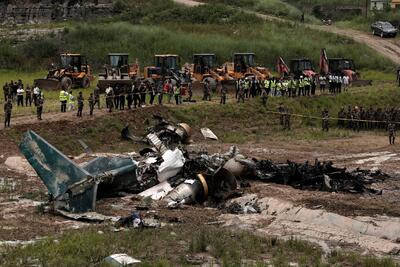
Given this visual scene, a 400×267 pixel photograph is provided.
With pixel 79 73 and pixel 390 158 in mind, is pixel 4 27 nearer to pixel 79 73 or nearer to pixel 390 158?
pixel 79 73

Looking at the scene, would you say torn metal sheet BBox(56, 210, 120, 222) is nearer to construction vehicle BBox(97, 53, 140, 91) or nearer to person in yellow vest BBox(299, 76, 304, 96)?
construction vehicle BBox(97, 53, 140, 91)

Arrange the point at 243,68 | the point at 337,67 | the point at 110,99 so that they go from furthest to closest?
the point at 337,67 < the point at 243,68 < the point at 110,99

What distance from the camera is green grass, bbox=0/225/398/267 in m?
13.4

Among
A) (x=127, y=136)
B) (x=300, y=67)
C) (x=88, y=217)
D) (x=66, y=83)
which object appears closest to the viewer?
(x=88, y=217)

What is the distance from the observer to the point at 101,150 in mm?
29609

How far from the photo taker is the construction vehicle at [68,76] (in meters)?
43.0

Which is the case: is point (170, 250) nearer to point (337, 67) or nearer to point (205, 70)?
point (205, 70)

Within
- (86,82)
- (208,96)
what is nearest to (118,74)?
(86,82)

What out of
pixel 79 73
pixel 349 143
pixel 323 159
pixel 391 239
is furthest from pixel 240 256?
pixel 79 73

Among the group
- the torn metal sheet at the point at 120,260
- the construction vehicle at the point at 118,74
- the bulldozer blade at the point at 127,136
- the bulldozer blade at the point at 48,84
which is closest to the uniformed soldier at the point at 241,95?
the construction vehicle at the point at 118,74

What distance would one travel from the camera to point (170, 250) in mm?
14461

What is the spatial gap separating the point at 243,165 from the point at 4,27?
48.6 meters

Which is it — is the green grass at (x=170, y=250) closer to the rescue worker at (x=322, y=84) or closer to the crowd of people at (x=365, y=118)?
the crowd of people at (x=365, y=118)

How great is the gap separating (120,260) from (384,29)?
56207 millimetres
